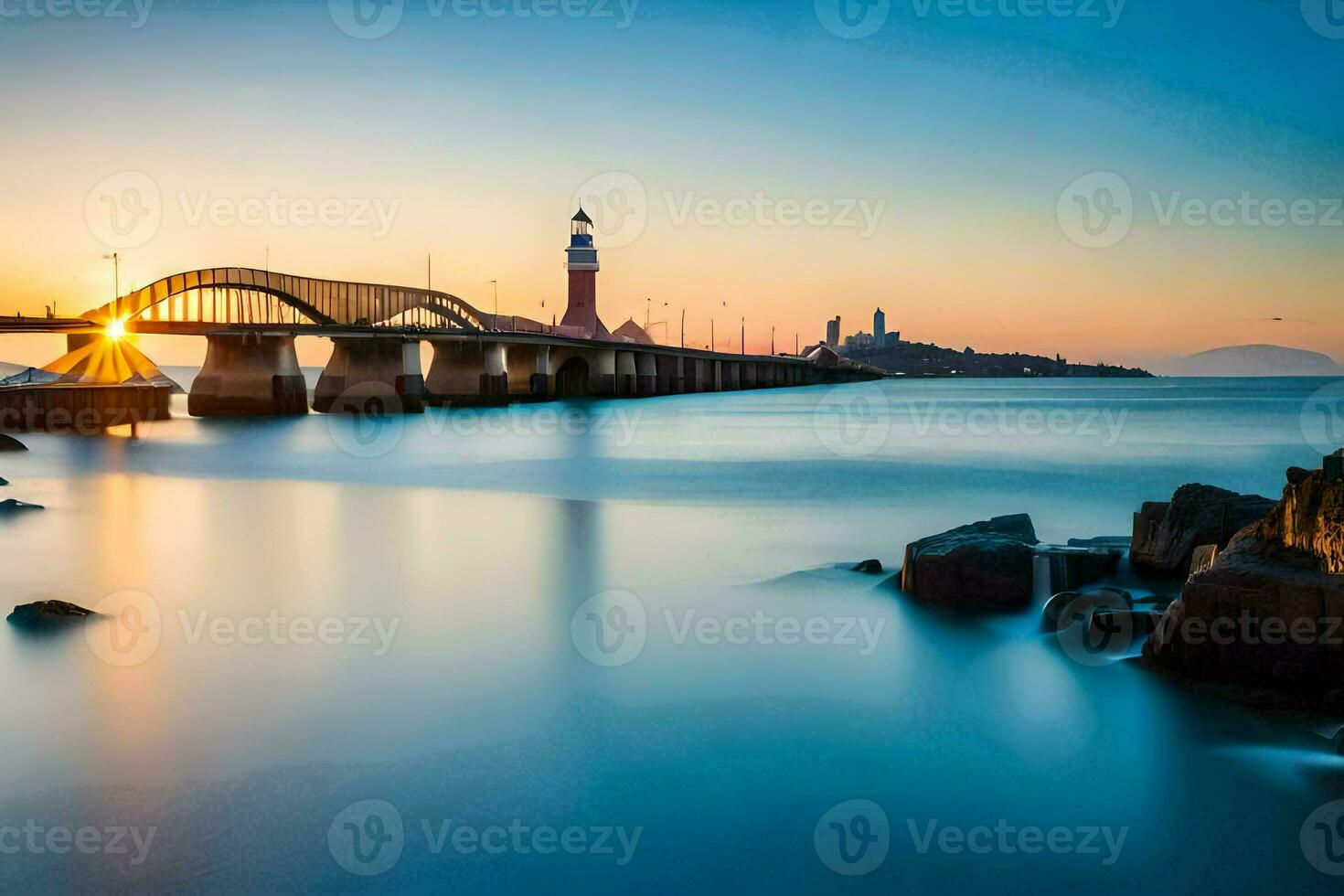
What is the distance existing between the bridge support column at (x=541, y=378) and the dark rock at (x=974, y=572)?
278 ft

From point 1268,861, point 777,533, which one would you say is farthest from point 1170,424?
point 1268,861

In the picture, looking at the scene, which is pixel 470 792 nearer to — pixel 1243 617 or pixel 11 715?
pixel 11 715

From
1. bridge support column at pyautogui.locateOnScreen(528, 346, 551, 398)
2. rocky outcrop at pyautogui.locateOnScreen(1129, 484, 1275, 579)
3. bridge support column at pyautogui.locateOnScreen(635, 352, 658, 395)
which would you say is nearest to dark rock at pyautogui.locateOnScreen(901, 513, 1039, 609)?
rocky outcrop at pyautogui.locateOnScreen(1129, 484, 1275, 579)

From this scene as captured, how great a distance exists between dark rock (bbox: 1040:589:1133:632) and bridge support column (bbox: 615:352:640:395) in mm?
98027

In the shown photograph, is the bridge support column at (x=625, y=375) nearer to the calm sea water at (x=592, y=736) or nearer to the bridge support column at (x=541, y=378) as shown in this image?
the bridge support column at (x=541, y=378)

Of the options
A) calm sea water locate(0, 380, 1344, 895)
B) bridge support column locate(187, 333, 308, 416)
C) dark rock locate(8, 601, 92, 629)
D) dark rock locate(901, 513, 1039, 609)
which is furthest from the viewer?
bridge support column locate(187, 333, 308, 416)

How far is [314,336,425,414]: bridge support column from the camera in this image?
242 ft

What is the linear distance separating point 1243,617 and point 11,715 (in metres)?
9.38

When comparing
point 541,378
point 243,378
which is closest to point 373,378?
point 243,378

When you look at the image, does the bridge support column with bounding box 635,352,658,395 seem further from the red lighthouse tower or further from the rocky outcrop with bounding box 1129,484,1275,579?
the rocky outcrop with bounding box 1129,484,1275,579

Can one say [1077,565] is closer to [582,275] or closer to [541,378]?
[541,378]

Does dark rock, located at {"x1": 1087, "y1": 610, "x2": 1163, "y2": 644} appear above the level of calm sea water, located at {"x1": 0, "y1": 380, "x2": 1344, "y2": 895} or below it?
above

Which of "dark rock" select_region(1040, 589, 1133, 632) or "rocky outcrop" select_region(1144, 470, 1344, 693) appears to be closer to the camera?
"rocky outcrop" select_region(1144, 470, 1344, 693)

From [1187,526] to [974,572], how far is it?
264 cm
